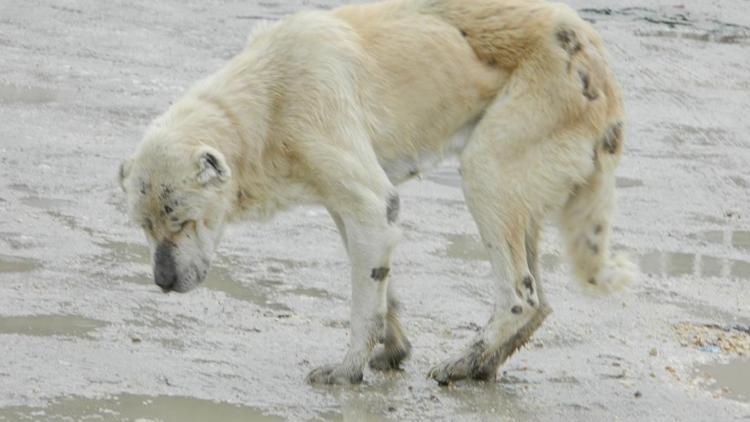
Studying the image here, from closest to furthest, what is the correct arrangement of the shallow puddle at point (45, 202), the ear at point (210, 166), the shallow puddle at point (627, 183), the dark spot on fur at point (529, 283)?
the ear at point (210, 166) < the dark spot on fur at point (529, 283) < the shallow puddle at point (45, 202) < the shallow puddle at point (627, 183)

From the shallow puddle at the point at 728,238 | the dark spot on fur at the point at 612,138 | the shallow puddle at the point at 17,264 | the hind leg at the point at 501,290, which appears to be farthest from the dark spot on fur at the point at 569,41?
the shallow puddle at the point at 17,264

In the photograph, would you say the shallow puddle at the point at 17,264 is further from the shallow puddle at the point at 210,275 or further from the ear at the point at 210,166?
the ear at the point at 210,166

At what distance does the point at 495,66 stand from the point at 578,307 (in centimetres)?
149

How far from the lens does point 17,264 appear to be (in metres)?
7.66

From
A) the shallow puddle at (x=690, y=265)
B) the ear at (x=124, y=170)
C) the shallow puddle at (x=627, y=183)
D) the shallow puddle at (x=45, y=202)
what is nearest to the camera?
the ear at (x=124, y=170)

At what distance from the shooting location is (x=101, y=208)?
877cm

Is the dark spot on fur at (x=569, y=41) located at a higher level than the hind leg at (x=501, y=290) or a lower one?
higher

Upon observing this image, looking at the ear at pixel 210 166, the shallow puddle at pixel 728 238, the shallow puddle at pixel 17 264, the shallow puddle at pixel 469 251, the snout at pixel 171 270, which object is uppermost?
the ear at pixel 210 166

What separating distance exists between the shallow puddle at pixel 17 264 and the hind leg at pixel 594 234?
8.54 feet

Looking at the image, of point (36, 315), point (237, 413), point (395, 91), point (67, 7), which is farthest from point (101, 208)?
point (67, 7)

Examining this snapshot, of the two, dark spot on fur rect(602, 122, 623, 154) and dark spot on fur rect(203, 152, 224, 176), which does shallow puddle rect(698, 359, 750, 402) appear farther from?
dark spot on fur rect(203, 152, 224, 176)

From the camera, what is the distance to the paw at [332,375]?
21.2ft

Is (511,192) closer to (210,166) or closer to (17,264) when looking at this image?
(210,166)

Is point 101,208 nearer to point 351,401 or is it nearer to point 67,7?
point 351,401
